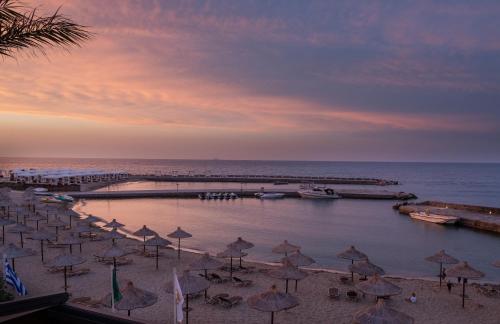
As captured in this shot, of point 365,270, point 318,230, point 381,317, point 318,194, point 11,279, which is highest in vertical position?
point 11,279

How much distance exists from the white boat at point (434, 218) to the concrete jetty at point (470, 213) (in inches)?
39.0

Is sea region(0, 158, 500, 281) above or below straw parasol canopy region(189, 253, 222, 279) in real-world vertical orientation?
below

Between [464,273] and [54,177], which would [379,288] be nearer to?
[464,273]

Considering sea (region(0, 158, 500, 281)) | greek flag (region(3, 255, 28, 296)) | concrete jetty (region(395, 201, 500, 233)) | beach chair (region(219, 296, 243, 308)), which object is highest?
greek flag (region(3, 255, 28, 296))

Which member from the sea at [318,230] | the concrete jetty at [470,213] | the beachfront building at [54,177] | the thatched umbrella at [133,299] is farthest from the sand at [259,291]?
the beachfront building at [54,177]

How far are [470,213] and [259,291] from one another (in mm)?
33053

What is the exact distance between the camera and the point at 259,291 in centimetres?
1587

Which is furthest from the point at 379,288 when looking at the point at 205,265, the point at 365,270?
the point at 205,265

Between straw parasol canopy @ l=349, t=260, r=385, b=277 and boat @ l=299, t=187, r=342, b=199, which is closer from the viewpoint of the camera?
straw parasol canopy @ l=349, t=260, r=385, b=277

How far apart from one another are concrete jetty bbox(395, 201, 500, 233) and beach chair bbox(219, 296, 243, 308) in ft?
89.8

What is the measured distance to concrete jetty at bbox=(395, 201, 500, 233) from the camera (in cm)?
3412

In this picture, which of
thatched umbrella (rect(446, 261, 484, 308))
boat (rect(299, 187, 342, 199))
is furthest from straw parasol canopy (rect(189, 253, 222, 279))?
boat (rect(299, 187, 342, 199))

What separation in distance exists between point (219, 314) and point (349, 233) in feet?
65.4

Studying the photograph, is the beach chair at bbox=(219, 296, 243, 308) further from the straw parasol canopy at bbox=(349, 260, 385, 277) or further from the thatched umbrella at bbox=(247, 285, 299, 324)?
the straw parasol canopy at bbox=(349, 260, 385, 277)
